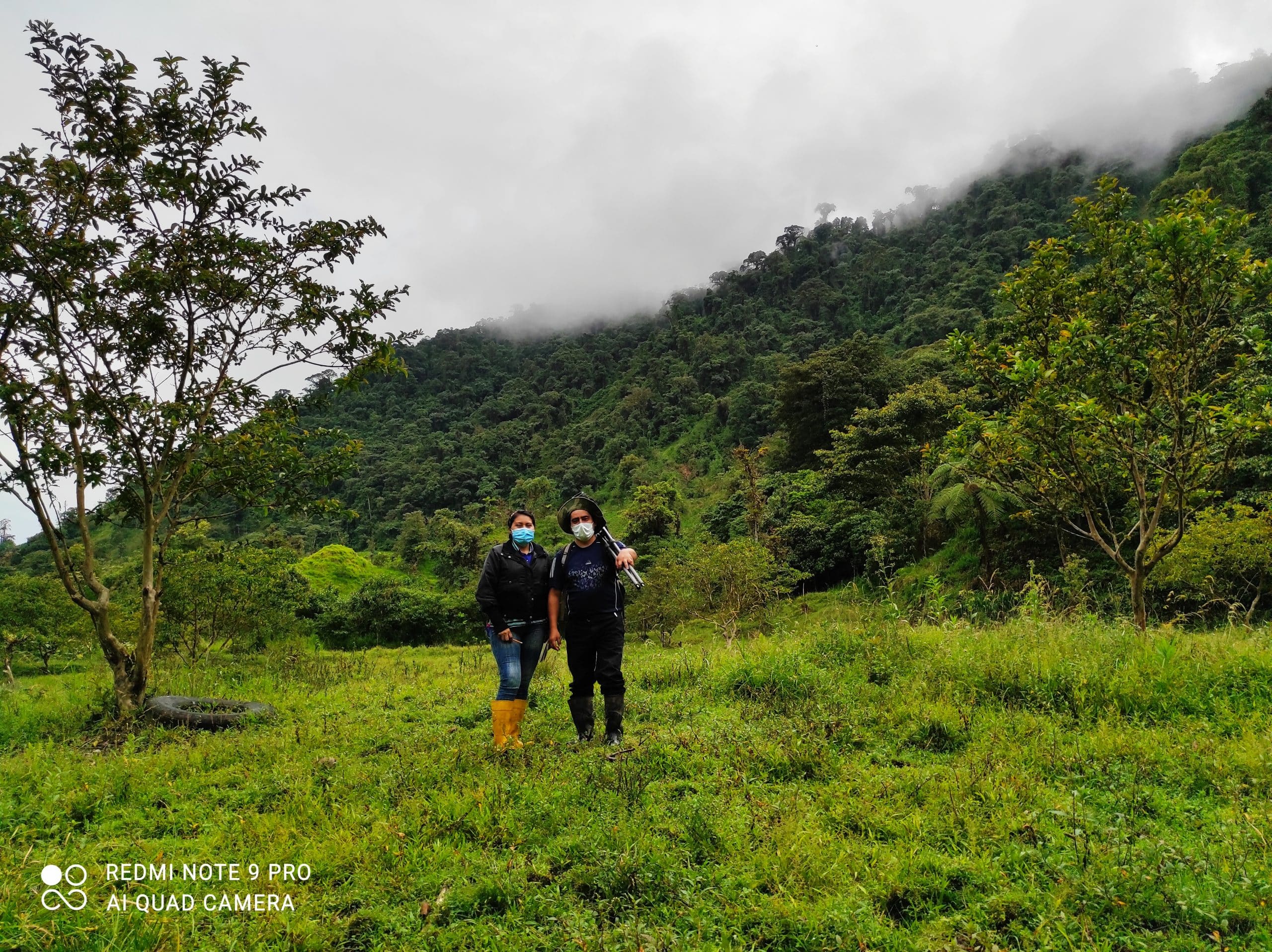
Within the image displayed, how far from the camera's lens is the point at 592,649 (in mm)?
4938

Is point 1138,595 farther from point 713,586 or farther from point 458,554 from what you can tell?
point 458,554

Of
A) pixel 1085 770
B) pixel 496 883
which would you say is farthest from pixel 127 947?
pixel 1085 770

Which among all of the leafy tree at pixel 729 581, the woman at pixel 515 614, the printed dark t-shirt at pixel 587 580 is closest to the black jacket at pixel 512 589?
the woman at pixel 515 614

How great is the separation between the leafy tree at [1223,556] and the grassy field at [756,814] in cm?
900

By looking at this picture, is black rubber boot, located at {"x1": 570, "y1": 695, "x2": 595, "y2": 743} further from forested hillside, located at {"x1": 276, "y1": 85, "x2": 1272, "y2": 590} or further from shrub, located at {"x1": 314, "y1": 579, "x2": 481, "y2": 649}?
shrub, located at {"x1": 314, "y1": 579, "x2": 481, "y2": 649}

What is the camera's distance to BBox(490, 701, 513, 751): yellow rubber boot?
4.78 meters

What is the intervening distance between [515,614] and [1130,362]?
21.7 ft


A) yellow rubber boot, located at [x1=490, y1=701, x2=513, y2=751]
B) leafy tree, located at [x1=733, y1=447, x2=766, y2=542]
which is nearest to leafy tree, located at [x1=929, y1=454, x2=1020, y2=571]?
leafy tree, located at [x1=733, y1=447, x2=766, y2=542]

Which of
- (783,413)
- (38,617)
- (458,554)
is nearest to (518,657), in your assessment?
(38,617)

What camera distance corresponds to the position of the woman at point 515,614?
4.84m

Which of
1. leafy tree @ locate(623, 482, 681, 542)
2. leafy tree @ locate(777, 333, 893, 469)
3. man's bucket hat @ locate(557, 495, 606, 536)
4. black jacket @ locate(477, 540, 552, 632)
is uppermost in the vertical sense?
leafy tree @ locate(777, 333, 893, 469)

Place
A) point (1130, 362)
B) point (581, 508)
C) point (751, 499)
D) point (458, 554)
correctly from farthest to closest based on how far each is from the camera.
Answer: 1. point (458, 554)
2. point (751, 499)
3. point (1130, 362)
4. point (581, 508)

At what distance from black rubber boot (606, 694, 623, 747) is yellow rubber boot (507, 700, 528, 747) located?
0.69 m

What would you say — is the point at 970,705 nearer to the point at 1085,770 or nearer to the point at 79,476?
the point at 1085,770
